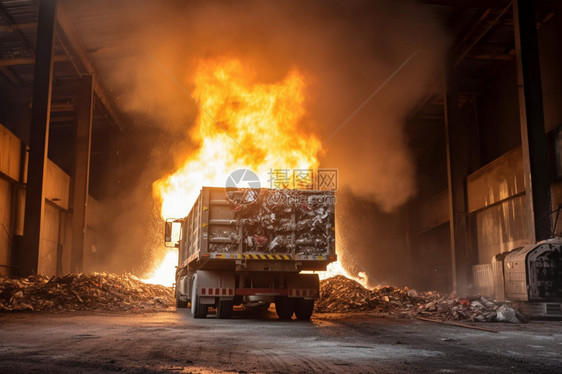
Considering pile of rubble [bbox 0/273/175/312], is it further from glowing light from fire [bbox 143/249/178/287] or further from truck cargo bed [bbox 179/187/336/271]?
glowing light from fire [bbox 143/249/178/287]

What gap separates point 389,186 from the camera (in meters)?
30.4

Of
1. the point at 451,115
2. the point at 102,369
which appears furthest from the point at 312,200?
the point at 451,115

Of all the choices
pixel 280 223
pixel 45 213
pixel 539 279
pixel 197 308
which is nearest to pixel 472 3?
pixel 539 279

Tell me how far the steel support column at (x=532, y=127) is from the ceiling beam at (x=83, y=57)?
15.9 m

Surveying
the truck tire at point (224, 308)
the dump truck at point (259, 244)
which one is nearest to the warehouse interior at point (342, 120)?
the dump truck at point (259, 244)

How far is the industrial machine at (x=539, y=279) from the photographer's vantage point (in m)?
13.2

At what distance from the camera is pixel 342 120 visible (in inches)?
1057

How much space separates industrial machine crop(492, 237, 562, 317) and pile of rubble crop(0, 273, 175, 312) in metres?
10.5

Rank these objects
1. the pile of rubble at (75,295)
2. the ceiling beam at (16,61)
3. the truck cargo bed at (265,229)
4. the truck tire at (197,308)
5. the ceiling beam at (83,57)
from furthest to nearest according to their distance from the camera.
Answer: the ceiling beam at (16,61) < the ceiling beam at (83,57) < the pile of rubble at (75,295) < the truck tire at (197,308) < the truck cargo bed at (265,229)

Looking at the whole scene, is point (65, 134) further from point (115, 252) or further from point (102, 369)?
point (102, 369)

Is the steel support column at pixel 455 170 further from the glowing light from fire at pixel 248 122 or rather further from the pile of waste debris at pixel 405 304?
the glowing light from fire at pixel 248 122

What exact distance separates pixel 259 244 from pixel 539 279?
7085 mm

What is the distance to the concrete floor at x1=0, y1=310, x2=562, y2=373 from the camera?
5.59m

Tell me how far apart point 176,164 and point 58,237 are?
8.25m
